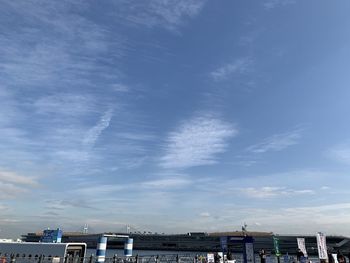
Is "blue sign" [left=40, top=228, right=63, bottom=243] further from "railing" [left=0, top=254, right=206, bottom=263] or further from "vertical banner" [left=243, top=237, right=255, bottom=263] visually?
"vertical banner" [left=243, top=237, right=255, bottom=263]

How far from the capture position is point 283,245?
178875 millimetres

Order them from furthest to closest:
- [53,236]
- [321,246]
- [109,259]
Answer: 1. [53,236]
2. [109,259]
3. [321,246]

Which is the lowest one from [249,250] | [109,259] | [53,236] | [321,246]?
[109,259]

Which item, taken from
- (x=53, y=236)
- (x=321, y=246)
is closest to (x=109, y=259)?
(x=53, y=236)

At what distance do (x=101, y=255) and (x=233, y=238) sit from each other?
45.0 ft

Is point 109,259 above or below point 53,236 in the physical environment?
below

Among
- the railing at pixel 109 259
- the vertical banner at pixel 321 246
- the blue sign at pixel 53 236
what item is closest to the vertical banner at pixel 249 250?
the vertical banner at pixel 321 246

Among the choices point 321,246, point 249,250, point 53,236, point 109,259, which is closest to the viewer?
point 321,246

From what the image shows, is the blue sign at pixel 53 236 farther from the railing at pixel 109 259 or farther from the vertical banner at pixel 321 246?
the vertical banner at pixel 321 246

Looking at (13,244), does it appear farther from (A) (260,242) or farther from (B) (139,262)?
(A) (260,242)

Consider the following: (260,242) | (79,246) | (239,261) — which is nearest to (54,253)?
(79,246)

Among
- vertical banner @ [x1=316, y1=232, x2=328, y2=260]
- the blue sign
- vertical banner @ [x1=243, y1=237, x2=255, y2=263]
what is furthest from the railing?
vertical banner @ [x1=316, y1=232, x2=328, y2=260]

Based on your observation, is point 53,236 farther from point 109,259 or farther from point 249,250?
point 249,250

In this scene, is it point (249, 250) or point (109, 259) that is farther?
point (109, 259)
